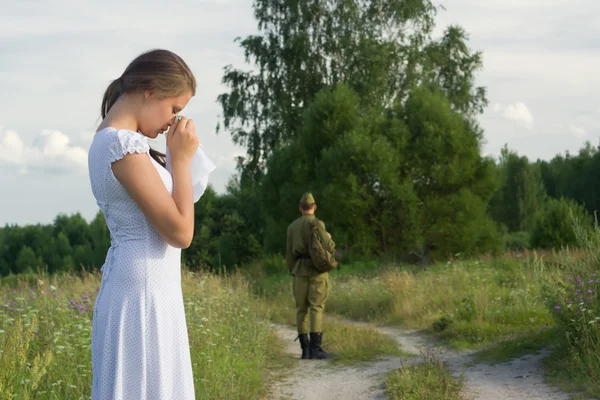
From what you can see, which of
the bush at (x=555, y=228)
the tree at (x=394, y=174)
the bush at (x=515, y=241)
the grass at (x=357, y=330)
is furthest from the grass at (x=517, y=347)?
the bush at (x=515, y=241)

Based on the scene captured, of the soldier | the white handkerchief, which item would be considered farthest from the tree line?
the white handkerchief

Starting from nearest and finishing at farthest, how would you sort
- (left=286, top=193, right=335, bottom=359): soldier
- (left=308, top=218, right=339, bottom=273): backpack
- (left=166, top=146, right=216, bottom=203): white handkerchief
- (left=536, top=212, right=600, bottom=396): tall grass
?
(left=166, top=146, right=216, bottom=203): white handkerchief → (left=536, top=212, right=600, bottom=396): tall grass → (left=308, top=218, right=339, bottom=273): backpack → (left=286, top=193, right=335, bottom=359): soldier

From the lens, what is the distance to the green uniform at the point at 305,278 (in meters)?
10.8

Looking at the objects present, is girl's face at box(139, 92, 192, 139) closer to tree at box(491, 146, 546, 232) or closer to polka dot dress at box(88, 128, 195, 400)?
polka dot dress at box(88, 128, 195, 400)

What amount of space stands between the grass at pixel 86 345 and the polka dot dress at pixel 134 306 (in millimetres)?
1086

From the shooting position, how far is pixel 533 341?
1006cm

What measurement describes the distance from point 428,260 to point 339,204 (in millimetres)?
4757

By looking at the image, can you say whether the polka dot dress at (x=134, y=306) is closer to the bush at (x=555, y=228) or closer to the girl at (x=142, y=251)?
the girl at (x=142, y=251)

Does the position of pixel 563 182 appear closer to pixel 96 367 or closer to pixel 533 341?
pixel 533 341

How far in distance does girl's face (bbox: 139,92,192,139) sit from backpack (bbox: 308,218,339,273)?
25.7 feet

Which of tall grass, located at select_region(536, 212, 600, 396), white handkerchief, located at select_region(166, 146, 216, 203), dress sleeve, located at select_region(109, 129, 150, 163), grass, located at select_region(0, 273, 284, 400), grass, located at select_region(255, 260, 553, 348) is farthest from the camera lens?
grass, located at select_region(255, 260, 553, 348)

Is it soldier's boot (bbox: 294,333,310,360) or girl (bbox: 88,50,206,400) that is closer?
girl (bbox: 88,50,206,400)

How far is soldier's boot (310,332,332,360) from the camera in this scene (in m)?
10.6

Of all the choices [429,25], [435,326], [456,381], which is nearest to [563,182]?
[429,25]
